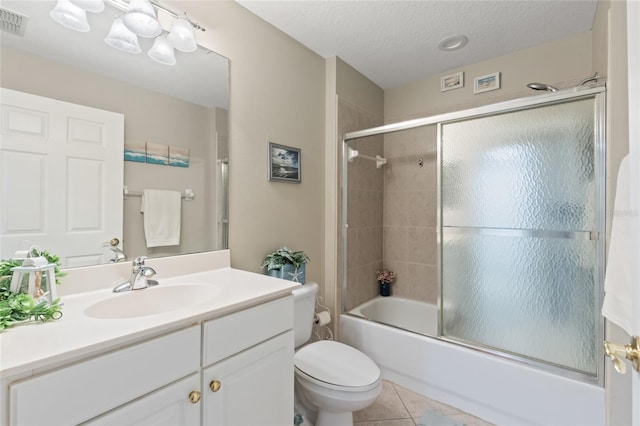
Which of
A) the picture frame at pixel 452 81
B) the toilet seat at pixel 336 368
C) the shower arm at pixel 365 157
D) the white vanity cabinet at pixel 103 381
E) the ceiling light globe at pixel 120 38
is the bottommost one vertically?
the toilet seat at pixel 336 368

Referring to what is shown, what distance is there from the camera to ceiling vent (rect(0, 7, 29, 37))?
963 mm

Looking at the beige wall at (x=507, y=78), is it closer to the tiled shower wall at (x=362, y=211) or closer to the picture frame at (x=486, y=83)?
the picture frame at (x=486, y=83)

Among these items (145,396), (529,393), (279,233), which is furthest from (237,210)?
(529,393)

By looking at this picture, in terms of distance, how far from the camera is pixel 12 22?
980 millimetres

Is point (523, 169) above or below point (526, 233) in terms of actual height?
above

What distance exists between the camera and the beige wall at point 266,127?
1.62 m

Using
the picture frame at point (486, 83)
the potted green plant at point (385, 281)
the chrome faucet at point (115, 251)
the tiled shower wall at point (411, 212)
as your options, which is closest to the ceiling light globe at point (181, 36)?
the chrome faucet at point (115, 251)

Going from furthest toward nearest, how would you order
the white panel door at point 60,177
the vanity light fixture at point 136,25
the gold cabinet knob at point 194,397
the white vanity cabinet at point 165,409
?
the vanity light fixture at point 136,25
the white panel door at point 60,177
the gold cabinet knob at point 194,397
the white vanity cabinet at point 165,409

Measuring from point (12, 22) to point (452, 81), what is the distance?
103 inches

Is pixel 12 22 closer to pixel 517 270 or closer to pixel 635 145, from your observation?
pixel 635 145

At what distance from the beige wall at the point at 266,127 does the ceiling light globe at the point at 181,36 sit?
4.6 inches

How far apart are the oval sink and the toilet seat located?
65 cm

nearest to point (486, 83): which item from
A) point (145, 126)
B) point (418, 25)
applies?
point (418, 25)

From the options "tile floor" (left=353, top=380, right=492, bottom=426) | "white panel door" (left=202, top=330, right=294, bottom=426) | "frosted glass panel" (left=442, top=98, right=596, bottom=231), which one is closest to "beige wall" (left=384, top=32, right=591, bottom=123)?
"frosted glass panel" (left=442, top=98, right=596, bottom=231)
